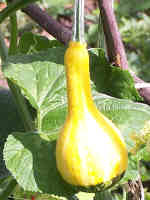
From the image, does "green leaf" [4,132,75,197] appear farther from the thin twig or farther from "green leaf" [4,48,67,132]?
the thin twig

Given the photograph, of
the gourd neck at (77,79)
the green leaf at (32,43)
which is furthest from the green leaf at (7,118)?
the gourd neck at (77,79)

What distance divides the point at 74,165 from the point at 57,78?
10.9 inches

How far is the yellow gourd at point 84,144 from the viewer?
1.94ft

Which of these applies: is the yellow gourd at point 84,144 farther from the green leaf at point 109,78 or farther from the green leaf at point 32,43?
the green leaf at point 32,43

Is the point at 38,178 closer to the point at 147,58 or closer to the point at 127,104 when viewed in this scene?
the point at 127,104

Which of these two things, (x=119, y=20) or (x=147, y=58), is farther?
(x=119, y=20)

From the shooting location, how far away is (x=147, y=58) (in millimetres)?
2775

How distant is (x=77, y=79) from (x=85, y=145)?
4.6 inches

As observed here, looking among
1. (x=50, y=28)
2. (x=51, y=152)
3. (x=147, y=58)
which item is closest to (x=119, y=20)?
(x=147, y=58)

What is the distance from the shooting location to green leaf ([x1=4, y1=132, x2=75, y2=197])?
654 mm

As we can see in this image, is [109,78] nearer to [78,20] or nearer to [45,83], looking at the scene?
[45,83]

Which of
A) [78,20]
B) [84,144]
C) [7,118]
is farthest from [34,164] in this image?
[7,118]

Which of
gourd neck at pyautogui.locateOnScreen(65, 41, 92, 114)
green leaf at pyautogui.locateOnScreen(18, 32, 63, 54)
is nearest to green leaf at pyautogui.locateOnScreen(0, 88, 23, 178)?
green leaf at pyautogui.locateOnScreen(18, 32, 63, 54)

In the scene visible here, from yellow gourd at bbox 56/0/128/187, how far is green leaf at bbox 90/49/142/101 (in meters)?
0.21
